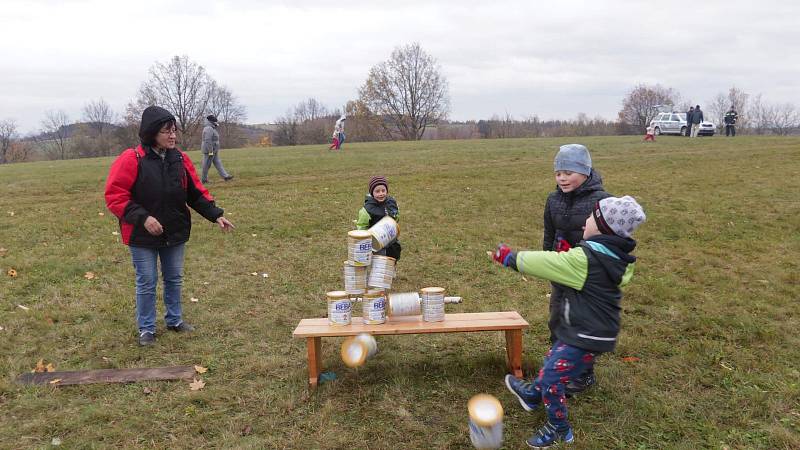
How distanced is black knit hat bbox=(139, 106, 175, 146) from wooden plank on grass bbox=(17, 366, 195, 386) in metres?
2.10

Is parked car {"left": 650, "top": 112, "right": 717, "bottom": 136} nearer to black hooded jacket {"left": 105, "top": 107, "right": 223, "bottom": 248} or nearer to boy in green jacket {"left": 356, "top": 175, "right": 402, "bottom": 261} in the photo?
boy in green jacket {"left": 356, "top": 175, "right": 402, "bottom": 261}

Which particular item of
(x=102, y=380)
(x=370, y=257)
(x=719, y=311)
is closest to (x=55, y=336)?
(x=102, y=380)

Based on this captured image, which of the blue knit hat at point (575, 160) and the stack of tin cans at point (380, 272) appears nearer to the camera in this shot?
the blue knit hat at point (575, 160)

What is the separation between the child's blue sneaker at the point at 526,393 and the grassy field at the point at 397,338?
3.3 inches

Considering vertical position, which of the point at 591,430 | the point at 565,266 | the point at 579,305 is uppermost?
the point at 565,266

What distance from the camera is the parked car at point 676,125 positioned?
31.0 m

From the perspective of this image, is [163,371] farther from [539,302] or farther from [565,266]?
[539,302]

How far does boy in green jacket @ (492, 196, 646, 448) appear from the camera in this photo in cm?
341

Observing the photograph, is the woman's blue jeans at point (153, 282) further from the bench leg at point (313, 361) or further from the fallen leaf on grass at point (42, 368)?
the bench leg at point (313, 361)

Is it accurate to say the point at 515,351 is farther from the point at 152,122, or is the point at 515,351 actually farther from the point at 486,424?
the point at 152,122

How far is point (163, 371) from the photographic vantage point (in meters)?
4.84

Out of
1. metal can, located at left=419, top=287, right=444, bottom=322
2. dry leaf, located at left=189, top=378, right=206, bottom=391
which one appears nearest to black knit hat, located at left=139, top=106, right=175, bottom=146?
dry leaf, located at left=189, top=378, right=206, bottom=391

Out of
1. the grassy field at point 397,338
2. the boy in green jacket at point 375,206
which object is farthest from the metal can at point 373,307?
the boy in green jacket at point 375,206

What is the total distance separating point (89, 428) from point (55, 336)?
2.11 metres
